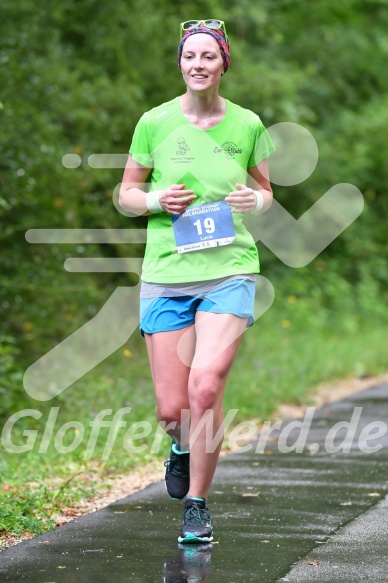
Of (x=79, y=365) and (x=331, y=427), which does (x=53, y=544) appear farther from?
(x=79, y=365)

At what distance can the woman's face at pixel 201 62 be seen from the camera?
4.98m

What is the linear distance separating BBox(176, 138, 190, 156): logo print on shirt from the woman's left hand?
28 cm

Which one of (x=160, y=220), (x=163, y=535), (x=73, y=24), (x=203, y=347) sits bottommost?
(x=163, y=535)

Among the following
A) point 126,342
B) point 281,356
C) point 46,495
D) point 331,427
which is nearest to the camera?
point 46,495

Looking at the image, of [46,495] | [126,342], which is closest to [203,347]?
[46,495]

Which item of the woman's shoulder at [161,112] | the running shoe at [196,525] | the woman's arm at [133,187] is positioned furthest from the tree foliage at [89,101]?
the running shoe at [196,525]

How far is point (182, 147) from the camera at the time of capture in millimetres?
5008

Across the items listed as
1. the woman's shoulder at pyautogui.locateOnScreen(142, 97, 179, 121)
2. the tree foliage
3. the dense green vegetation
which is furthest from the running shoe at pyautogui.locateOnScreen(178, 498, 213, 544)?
the tree foliage

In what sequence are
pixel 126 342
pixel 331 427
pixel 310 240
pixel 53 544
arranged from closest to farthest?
pixel 53 544 < pixel 331 427 < pixel 126 342 < pixel 310 240

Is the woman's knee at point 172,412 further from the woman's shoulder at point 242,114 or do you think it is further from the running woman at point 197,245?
the woman's shoulder at point 242,114

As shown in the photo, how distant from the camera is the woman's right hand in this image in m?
4.85

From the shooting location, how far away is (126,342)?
38.2 ft

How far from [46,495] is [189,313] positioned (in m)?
1.38

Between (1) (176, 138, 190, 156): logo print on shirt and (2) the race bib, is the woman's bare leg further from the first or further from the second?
(1) (176, 138, 190, 156): logo print on shirt
